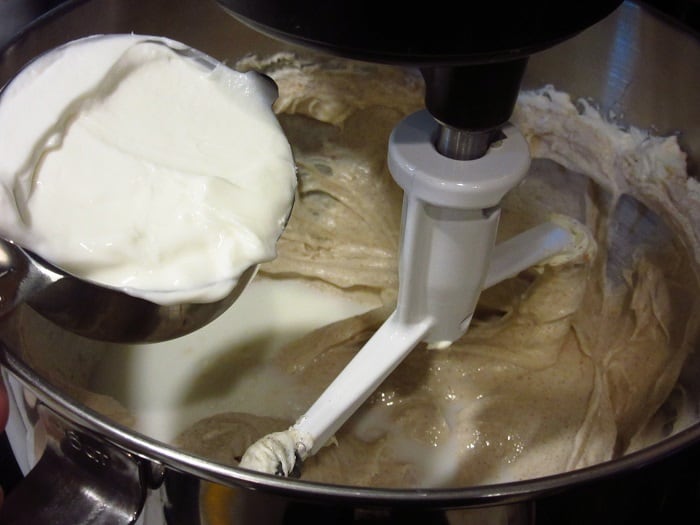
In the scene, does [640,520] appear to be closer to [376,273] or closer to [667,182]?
[667,182]

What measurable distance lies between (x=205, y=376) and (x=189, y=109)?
1.08ft

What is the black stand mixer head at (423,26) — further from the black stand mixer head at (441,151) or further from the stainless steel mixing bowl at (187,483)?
the stainless steel mixing bowl at (187,483)

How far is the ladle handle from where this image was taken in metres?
0.40

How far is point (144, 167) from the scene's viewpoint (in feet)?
1.54

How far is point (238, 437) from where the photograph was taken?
0.65 metres

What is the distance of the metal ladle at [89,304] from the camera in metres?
0.43

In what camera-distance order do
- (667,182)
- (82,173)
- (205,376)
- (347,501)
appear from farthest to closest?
(205,376) → (667,182) → (82,173) → (347,501)

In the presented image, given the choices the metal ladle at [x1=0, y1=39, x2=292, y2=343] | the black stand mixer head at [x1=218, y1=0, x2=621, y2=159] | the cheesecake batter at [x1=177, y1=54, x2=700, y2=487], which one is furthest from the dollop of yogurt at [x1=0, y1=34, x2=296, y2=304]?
the cheesecake batter at [x1=177, y1=54, x2=700, y2=487]

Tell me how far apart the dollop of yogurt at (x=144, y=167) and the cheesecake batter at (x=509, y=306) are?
0.24 metres

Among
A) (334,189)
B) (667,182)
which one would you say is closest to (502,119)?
(667,182)

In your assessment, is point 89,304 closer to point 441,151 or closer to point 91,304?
point 91,304

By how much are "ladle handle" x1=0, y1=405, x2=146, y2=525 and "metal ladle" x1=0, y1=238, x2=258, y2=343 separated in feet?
0.18

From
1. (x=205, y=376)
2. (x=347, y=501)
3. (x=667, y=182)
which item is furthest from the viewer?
(x=205, y=376)

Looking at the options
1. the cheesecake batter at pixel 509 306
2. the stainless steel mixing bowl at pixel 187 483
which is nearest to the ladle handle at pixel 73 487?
the stainless steel mixing bowl at pixel 187 483
